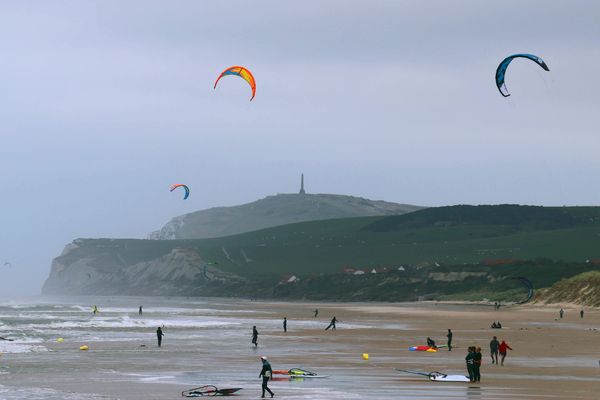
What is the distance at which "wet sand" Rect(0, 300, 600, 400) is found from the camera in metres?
29.2

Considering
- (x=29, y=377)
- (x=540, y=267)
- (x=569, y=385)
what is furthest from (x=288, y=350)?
(x=540, y=267)

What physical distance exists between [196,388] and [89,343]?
852 inches

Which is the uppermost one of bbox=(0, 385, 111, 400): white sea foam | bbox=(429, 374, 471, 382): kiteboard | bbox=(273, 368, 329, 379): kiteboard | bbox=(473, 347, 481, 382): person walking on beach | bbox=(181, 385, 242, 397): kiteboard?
bbox=(473, 347, 481, 382): person walking on beach

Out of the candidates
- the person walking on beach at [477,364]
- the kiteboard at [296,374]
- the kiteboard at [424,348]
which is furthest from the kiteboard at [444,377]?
the kiteboard at [424,348]

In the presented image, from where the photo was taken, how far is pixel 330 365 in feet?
121

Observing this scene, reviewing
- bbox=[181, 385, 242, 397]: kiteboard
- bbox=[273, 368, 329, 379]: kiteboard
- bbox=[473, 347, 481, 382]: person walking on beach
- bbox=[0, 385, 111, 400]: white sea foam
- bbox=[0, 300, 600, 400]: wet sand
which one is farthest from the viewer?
bbox=[273, 368, 329, 379]: kiteboard

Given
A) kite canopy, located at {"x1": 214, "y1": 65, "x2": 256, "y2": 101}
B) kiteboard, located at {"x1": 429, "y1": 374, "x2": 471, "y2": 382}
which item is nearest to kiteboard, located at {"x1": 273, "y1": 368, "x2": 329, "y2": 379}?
kiteboard, located at {"x1": 429, "y1": 374, "x2": 471, "y2": 382}

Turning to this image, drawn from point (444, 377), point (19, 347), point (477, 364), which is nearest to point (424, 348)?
point (444, 377)

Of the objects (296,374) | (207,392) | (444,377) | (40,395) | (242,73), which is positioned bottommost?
(40,395)

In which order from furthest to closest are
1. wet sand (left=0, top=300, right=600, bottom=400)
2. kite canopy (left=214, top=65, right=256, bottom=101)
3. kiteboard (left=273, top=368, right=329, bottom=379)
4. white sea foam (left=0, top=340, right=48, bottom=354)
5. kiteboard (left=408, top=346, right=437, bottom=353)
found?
1. kite canopy (left=214, top=65, right=256, bottom=101)
2. white sea foam (left=0, top=340, right=48, bottom=354)
3. kiteboard (left=408, top=346, right=437, bottom=353)
4. kiteboard (left=273, top=368, right=329, bottom=379)
5. wet sand (left=0, top=300, right=600, bottom=400)

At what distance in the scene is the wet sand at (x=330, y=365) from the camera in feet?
95.9

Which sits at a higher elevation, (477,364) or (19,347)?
(477,364)

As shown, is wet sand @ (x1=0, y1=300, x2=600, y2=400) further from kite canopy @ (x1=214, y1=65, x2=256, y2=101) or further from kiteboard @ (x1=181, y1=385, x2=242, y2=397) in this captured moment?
kite canopy @ (x1=214, y1=65, x2=256, y2=101)

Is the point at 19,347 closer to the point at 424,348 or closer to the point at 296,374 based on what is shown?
the point at 424,348
